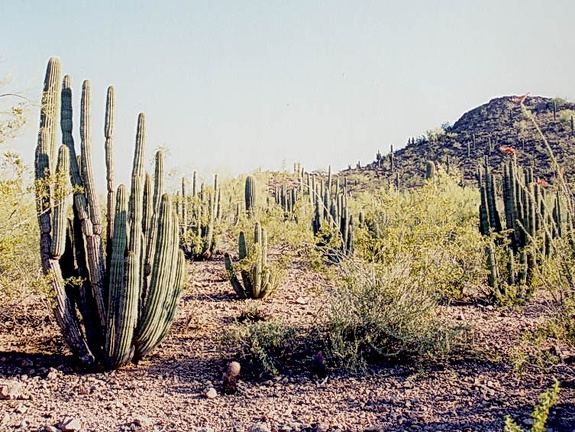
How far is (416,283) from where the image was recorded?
19.4 feet

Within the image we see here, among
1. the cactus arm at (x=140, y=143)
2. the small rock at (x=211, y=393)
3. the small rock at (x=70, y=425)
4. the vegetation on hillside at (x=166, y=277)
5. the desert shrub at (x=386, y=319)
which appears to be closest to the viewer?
the small rock at (x=70, y=425)

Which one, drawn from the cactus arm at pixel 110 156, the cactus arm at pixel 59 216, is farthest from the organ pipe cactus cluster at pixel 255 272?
the cactus arm at pixel 59 216

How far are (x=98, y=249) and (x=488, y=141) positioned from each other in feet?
117

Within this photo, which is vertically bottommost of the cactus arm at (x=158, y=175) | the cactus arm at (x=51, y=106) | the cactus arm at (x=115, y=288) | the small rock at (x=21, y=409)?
the small rock at (x=21, y=409)

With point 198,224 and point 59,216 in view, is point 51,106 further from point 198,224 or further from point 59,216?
point 198,224

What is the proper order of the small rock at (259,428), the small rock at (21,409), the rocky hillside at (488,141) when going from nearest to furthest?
the small rock at (259,428)
the small rock at (21,409)
the rocky hillside at (488,141)

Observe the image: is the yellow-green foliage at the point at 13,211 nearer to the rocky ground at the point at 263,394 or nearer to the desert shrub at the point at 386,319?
the rocky ground at the point at 263,394

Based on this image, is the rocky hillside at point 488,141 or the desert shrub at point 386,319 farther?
the rocky hillside at point 488,141

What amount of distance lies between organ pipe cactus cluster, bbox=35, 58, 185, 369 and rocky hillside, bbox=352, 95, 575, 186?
25.9 meters

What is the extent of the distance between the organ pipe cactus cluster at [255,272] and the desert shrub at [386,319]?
9.03ft

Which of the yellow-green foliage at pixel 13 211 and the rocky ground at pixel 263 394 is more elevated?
the yellow-green foliage at pixel 13 211

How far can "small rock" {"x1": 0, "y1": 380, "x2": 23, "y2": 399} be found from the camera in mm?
5152

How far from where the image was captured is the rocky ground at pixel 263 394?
4449 mm

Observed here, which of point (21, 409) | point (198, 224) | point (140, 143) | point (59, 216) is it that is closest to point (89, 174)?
point (59, 216)
